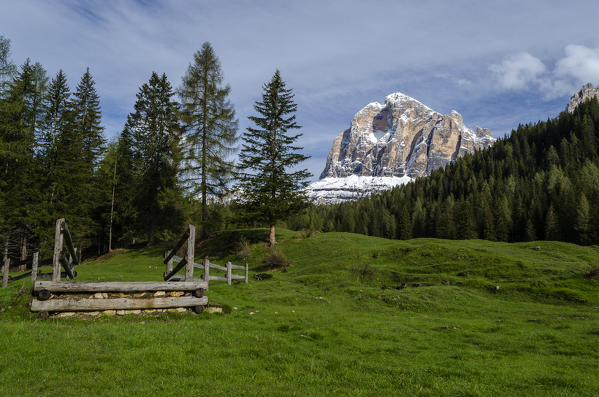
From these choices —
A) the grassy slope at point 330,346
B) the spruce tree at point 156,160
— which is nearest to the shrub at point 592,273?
the grassy slope at point 330,346

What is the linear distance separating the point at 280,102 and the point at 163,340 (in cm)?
3519

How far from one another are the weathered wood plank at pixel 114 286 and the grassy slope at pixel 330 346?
2.90ft

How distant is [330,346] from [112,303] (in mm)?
6827

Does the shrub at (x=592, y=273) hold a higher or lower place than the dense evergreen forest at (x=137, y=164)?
lower

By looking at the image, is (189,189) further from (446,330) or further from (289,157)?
(446,330)

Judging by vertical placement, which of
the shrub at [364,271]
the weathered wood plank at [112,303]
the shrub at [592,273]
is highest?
the weathered wood plank at [112,303]

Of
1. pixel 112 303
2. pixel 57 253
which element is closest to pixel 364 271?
pixel 112 303

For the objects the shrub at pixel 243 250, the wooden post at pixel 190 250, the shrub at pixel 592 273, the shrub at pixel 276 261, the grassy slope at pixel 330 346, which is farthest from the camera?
the shrub at pixel 243 250

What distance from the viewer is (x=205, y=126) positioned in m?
40.0

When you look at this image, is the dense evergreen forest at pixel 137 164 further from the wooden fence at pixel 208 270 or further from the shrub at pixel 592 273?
the shrub at pixel 592 273

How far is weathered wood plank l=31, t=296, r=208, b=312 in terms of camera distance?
9125mm

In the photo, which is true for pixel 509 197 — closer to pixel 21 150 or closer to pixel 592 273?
pixel 592 273

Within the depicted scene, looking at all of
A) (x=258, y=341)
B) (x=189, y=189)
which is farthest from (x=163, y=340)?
(x=189, y=189)

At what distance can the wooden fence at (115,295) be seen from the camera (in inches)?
360
